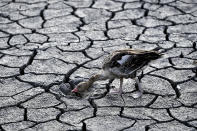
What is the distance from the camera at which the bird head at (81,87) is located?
19.6 ft

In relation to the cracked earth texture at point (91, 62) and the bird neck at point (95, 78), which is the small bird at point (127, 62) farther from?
the cracked earth texture at point (91, 62)

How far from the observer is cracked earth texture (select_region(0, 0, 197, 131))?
5.56 metres

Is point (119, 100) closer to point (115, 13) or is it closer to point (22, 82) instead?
point (22, 82)

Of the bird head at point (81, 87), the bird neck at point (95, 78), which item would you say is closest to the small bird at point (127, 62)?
the bird neck at point (95, 78)

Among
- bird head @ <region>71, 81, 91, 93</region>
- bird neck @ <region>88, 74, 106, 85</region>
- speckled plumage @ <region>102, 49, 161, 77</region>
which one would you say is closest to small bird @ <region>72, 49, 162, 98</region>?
speckled plumage @ <region>102, 49, 161, 77</region>

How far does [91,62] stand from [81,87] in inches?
36.2

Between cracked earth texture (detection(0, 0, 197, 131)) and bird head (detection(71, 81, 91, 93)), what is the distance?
0.32 feet

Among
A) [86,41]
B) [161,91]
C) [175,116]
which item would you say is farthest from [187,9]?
[175,116]

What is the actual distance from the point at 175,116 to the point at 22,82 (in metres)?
2.03

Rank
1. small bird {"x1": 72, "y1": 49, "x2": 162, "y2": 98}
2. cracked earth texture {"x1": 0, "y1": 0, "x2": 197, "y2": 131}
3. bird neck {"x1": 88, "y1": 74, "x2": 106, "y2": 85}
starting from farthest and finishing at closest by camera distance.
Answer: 1. bird neck {"x1": 88, "y1": 74, "x2": 106, "y2": 85}
2. small bird {"x1": 72, "y1": 49, "x2": 162, "y2": 98}
3. cracked earth texture {"x1": 0, "y1": 0, "x2": 197, "y2": 131}

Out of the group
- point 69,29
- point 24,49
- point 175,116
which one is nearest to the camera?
point 175,116

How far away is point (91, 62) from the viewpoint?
22.5 feet

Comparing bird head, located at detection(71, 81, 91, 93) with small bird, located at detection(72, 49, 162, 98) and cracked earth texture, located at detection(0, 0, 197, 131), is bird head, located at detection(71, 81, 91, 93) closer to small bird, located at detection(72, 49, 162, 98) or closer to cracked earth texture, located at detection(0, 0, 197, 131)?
cracked earth texture, located at detection(0, 0, 197, 131)

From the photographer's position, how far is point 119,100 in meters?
5.93
